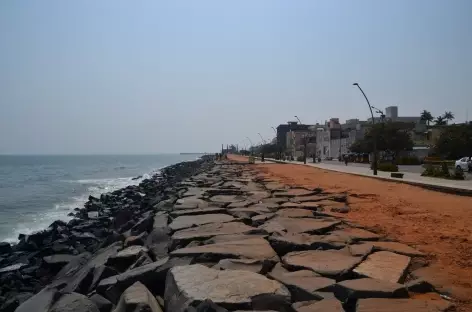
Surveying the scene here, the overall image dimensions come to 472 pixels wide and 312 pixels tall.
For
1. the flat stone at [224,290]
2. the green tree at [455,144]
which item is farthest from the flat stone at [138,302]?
the green tree at [455,144]

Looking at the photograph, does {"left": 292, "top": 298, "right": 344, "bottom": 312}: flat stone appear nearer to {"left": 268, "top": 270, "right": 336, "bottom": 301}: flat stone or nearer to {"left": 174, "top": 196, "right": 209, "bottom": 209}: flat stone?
{"left": 268, "top": 270, "right": 336, "bottom": 301}: flat stone

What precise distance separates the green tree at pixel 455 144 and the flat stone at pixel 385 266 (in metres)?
42.5

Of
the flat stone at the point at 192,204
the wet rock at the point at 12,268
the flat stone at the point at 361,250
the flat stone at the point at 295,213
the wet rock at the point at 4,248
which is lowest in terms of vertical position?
the wet rock at the point at 4,248

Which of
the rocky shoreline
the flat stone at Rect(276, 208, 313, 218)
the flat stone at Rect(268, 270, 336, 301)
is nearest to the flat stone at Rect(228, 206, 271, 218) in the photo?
the rocky shoreline

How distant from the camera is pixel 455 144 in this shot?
4219cm

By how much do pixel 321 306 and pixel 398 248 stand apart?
2.30 m

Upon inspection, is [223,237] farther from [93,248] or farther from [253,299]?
[93,248]

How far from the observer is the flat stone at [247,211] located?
775 cm

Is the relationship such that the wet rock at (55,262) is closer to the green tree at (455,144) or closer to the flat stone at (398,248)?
the flat stone at (398,248)

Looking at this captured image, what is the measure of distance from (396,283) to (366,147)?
51.0 m

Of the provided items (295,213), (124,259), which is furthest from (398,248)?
(124,259)

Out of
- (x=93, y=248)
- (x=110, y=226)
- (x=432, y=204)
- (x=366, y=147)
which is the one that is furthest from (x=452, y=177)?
(x=366, y=147)

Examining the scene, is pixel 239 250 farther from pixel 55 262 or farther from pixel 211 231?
pixel 55 262

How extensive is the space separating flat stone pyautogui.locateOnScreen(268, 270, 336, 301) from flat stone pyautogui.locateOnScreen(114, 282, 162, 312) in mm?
1123
